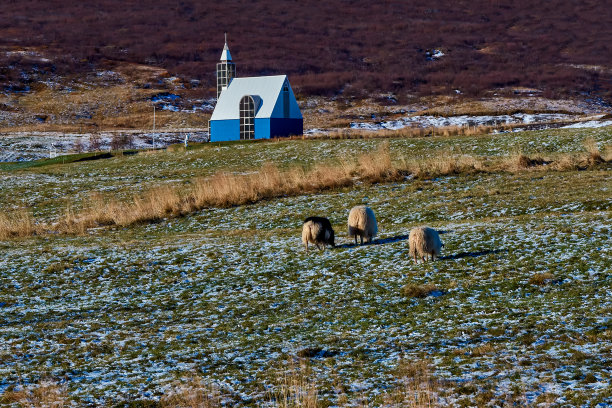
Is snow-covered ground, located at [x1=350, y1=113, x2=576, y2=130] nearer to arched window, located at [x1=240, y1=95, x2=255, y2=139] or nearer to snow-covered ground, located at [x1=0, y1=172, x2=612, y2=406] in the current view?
arched window, located at [x1=240, y1=95, x2=255, y2=139]

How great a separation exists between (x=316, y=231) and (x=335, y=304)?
4.86m

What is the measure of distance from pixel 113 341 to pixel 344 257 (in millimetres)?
7060

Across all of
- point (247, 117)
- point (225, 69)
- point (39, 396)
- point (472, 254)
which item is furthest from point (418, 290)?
point (225, 69)

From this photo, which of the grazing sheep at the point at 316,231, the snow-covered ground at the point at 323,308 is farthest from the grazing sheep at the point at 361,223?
the grazing sheep at the point at 316,231

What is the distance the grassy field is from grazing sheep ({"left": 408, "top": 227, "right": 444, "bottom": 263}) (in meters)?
0.33

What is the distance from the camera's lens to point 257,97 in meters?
71.8

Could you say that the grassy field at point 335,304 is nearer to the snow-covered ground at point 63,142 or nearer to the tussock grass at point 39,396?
the tussock grass at point 39,396

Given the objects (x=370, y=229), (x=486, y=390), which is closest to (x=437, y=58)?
(x=370, y=229)

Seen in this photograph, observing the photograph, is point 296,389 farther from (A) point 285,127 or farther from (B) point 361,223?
(A) point 285,127

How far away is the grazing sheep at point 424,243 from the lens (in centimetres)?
1703

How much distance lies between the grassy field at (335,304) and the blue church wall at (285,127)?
141 feet

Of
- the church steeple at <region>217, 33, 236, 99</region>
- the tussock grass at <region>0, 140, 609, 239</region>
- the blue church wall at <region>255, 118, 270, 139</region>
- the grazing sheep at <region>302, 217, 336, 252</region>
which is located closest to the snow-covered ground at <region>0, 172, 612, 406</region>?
the grazing sheep at <region>302, 217, 336, 252</region>

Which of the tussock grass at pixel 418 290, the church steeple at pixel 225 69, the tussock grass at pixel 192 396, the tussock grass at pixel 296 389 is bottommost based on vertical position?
the tussock grass at pixel 192 396

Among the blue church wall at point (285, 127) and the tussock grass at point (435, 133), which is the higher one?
the blue church wall at point (285, 127)
